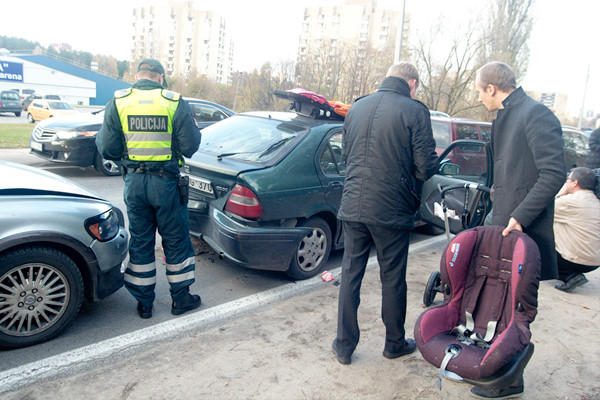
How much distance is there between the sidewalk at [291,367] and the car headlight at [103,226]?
0.87 metres

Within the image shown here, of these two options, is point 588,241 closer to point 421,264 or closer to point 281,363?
point 421,264

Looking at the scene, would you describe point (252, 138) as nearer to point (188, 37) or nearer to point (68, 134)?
point (68, 134)

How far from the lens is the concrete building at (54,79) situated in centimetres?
4794

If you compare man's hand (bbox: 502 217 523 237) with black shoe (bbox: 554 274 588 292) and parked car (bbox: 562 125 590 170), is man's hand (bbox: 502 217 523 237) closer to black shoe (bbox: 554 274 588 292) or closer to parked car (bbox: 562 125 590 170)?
black shoe (bbox: 554 274 588 292)

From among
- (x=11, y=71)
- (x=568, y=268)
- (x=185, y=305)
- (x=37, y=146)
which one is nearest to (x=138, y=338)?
(x=185, y=305)

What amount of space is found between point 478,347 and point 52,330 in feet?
9.22

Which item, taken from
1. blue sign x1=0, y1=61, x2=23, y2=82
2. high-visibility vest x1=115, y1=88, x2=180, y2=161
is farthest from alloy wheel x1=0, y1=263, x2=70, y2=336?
blue sign x1=0, y1=61, x2=23, y2=82

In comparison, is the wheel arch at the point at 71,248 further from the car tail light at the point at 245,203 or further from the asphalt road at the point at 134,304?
the car tail light at the point at 245,203

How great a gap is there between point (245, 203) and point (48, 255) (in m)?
1.58

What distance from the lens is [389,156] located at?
3025mm

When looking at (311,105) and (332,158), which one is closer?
(332,158)

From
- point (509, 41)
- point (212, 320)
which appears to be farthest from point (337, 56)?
point (212, 320)

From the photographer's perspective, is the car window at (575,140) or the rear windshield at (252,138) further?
the car window at (575,140)

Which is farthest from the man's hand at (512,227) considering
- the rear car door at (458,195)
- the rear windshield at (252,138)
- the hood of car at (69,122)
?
the hood of car at (69,122)
